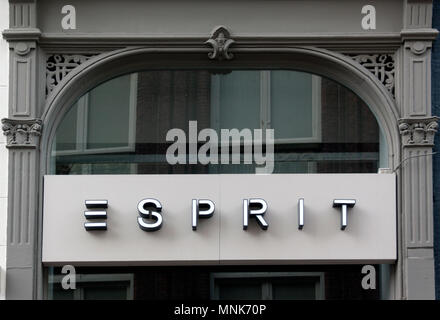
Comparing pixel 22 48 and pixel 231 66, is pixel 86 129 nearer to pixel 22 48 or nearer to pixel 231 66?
pixel 22 48

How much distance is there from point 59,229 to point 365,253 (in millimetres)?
3954

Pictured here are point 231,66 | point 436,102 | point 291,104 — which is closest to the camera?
point 436,102

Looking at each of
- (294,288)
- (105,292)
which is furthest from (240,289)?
(105,292)

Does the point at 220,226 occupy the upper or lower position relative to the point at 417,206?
lower

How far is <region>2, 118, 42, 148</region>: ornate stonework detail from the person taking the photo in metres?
15.9

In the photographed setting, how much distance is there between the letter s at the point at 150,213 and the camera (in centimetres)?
1562

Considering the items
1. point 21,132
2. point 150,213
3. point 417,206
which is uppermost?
point 21,132

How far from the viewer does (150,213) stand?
15.7 m

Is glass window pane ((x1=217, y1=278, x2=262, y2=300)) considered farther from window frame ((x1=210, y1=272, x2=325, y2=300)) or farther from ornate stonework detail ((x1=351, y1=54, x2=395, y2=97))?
ornate stonework detail ((x1=351, y1=54, x2=395, y2=97))

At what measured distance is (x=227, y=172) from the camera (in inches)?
637

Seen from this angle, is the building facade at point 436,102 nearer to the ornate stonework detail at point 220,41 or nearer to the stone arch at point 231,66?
the stone arch at point 231,66

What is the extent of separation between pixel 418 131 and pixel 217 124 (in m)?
2.67

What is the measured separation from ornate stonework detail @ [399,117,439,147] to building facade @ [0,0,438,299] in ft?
0.09

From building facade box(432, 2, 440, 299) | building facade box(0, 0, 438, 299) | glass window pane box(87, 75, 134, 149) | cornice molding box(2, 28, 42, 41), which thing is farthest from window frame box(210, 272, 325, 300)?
cornice molding box(2, 28, 42, 41)
